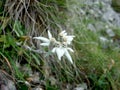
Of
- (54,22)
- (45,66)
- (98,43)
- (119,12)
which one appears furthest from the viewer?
(119,12)

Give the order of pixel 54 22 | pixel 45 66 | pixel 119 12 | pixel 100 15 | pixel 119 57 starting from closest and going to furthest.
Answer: pixel 45 66
pixel 54 22
pixel 119 57
pixel 100 15
pixel 119 12

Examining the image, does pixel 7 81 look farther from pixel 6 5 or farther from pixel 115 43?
pixel 115 43

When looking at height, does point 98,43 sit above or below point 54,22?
below

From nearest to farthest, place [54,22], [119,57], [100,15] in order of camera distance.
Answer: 1. [54,22]
2. [119,57]
3. [100,15]

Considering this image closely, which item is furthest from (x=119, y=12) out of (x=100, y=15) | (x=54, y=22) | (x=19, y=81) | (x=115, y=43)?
(x=19, y=81)

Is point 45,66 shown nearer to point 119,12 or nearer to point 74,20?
point 74,20

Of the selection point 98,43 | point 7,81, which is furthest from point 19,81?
point 98,43

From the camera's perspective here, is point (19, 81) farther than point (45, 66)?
No

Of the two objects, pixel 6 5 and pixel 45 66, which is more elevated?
pixel 6 5

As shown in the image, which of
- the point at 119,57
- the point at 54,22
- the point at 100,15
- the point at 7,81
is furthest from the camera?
the point at 100,15
